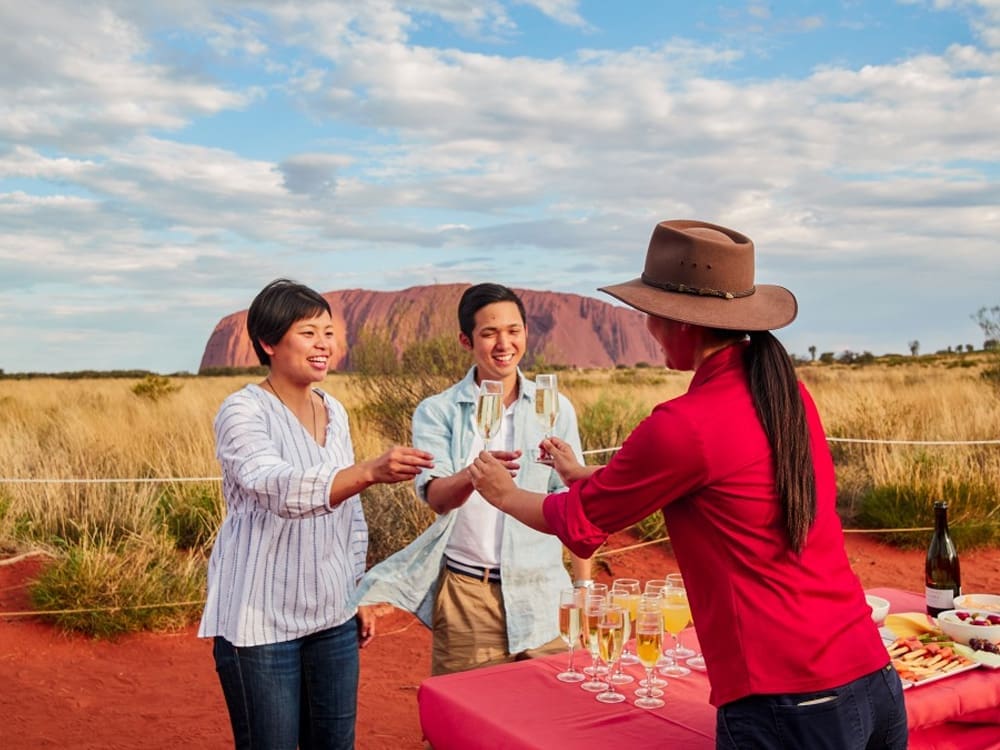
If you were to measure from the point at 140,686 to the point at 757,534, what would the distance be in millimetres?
5111

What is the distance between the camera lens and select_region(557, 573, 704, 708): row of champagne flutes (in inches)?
93.2

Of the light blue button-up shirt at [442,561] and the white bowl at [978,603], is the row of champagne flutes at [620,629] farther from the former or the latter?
the white bowl at [978,603]

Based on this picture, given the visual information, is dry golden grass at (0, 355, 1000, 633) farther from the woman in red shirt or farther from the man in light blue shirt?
the woman in red shirt

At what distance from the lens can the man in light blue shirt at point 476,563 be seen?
10.2 ft

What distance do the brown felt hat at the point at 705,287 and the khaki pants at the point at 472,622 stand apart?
1.35m

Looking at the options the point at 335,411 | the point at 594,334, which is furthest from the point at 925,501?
the point at 594,334

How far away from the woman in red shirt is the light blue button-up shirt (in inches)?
44.7

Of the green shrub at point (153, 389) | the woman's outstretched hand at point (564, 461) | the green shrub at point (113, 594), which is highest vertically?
the green shrub at point (153, 389)

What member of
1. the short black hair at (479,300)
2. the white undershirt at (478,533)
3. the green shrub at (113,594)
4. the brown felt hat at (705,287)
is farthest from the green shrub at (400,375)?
the brown felt hat at (705,287)

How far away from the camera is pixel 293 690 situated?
8.70 ft

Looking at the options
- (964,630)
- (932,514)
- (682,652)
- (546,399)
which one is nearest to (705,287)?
(546,399)

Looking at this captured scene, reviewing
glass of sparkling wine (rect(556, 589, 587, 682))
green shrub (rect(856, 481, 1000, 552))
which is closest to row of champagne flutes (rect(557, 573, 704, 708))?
glass of sparkling wine (rect(556, 589, 587, 682))

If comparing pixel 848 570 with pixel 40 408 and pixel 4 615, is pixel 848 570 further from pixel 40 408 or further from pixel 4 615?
pixel 40 408

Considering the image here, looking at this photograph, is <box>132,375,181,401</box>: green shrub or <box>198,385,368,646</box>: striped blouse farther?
<box>132,375,181,401</box>: green shrub
